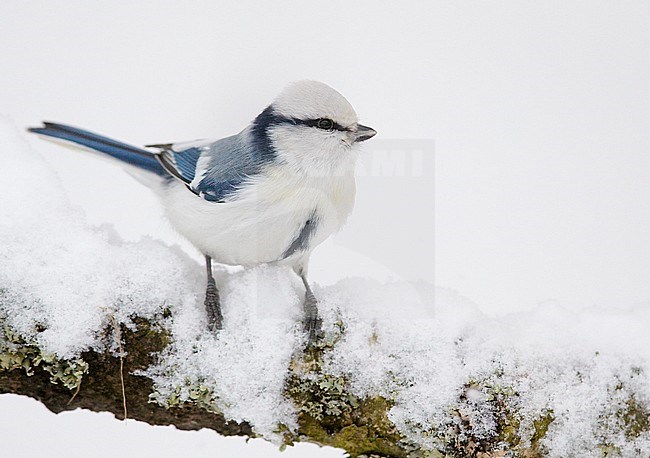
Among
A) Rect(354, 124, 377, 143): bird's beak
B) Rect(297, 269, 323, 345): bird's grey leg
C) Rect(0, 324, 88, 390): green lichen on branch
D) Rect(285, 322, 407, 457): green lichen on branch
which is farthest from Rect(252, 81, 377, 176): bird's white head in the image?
Rect(0, 324, 88, 390): green lichen on branch

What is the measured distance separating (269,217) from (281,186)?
68mm

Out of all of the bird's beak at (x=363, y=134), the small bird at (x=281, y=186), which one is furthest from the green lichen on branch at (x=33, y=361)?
the bird's beak at (x=363, y=134)

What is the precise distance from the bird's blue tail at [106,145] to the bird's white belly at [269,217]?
0.64 feet

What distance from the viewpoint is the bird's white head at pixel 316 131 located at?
1327 millimetres

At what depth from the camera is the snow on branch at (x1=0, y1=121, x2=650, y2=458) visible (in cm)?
109

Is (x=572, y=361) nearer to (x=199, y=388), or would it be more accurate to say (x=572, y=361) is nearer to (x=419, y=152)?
(x=199, y=388)

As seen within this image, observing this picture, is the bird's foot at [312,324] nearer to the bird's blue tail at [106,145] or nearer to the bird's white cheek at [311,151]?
the bird's white cheek at [311,151]

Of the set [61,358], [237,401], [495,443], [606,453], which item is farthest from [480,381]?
[61,358]

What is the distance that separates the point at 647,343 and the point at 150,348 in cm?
87

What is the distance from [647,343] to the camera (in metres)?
1.13

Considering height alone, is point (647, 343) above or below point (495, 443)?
above

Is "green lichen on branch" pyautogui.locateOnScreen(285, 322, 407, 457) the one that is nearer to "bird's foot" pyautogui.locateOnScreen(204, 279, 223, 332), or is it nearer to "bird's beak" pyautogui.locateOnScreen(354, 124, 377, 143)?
"bird's foot" pyautogui.locateOnScreen(204, 279, 223, 332)

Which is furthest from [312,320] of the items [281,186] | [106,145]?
[106,145]

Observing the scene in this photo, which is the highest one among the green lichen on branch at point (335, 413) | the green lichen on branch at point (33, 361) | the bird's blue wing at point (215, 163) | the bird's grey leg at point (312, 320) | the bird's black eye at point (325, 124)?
the bird's black eye at point (325, 124)
